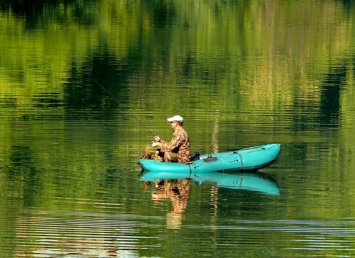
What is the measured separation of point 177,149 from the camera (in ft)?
81.8

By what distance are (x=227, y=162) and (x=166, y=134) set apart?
543cm

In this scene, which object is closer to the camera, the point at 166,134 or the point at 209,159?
the point at 209,159

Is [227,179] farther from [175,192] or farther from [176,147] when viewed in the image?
[175,192]

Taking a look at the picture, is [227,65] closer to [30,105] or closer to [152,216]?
[30,105]

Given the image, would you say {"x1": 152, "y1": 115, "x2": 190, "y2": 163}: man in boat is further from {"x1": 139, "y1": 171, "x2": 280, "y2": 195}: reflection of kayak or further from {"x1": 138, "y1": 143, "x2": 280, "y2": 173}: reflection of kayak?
{"x1": 139, "y1": 171, "x2": 280, "y2": 195}: reflection of kayak

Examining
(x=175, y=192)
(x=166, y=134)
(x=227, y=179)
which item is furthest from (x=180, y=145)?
(x=166, y=134)

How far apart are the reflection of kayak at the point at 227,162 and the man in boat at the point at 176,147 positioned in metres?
0.27

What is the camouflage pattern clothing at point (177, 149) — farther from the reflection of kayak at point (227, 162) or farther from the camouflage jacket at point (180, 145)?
the reflection of kayak at point (227, 162)

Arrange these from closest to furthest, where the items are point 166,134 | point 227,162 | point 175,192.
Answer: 1. point 175,192
2. point 227,162
3. point 166,134

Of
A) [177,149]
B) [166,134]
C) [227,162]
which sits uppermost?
[177,149]

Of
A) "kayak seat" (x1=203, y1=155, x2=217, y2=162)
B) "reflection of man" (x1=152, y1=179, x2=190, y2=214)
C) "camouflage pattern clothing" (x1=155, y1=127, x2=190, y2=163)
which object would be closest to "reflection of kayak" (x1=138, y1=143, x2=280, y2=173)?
"kayak seat" (x1=203, y1=155, x2=217, y2=162)

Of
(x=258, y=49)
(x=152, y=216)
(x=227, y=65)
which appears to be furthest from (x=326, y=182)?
(x=258, y=49)

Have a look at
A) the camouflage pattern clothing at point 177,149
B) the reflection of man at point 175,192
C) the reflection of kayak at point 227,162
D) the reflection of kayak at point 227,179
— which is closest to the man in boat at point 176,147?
the camouflage pattern clothing at point 177,149

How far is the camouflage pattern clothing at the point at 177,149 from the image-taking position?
2481 centimetres
